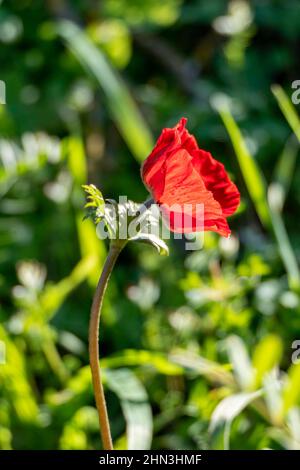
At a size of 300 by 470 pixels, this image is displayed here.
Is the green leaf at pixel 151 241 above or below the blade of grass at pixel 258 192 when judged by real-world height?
below

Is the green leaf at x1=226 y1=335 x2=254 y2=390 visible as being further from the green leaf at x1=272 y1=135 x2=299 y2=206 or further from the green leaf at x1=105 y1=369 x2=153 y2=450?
the green leaf at x1=272 y1=135 x2=299 y2=206

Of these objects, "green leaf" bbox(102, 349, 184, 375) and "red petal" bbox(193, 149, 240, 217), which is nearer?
"red petal" bbox(193, 149, 240, 217)

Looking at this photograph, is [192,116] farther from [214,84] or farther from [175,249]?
[175,249]

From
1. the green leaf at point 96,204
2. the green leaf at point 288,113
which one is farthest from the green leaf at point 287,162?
Answer: the green leaf at point 96,204

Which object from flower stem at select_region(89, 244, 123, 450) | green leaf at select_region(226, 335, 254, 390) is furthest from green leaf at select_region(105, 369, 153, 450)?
flower stem at select_region(89, 244, 123, 450)

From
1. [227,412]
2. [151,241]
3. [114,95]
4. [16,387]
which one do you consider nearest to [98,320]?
[151,241]

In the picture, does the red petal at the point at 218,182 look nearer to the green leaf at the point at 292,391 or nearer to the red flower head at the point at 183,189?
the red flower head at the point at 183,189

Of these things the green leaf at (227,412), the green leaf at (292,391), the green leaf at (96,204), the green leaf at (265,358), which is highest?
the green leaf at (96,204)

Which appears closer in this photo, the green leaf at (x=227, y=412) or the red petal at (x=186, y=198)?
the red petal at (x=186, y=198)
